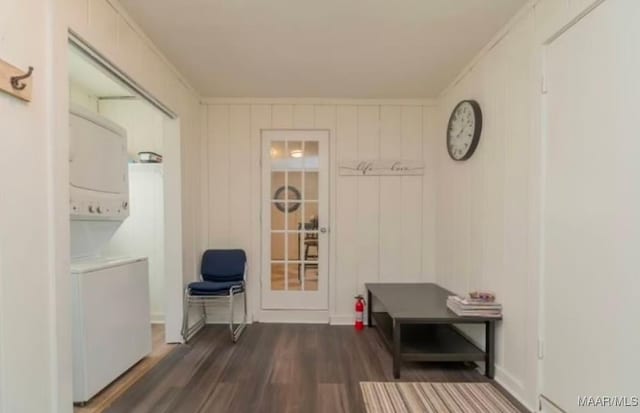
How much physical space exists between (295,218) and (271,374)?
1.74m

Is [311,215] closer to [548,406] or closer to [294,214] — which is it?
[294,214]

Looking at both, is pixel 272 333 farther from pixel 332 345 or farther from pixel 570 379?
pixel 570 379

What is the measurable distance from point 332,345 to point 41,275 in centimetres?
232

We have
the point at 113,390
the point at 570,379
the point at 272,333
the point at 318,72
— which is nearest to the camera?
the point at 570,379

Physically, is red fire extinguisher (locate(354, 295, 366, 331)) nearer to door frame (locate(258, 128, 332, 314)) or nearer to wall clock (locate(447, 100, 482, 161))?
door frame (locate(258, 128, 332, 314))

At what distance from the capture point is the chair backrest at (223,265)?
3.67 meters

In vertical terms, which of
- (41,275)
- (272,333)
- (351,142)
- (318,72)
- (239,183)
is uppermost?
(318,72)

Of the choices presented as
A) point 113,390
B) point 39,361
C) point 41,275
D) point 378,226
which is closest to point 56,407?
point 39,361

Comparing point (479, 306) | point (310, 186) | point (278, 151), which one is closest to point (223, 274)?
point (310, 186)

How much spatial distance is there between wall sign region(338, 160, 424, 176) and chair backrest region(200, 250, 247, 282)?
141 centimetres

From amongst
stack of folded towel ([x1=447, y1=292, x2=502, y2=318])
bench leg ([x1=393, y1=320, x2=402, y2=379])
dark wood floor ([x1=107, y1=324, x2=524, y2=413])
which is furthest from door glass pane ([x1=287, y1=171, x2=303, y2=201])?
stack of folded towel ([x1=447, y1=292, x2=502, y2=318])

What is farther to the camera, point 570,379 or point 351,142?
point 351,142

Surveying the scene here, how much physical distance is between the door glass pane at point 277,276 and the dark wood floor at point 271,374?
1.74ft

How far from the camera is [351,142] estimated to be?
3.95 m
